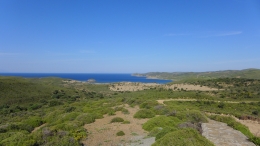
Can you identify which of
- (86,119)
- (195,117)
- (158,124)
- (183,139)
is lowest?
(195,117)

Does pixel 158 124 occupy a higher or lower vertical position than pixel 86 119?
higher

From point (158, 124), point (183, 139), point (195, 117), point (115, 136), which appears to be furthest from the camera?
point (195, 117)

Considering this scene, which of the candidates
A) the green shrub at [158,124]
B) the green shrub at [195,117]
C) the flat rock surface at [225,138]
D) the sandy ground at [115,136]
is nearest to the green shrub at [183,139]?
the sandy ground at [115,136]

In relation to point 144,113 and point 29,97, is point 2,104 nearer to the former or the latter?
point 29,97

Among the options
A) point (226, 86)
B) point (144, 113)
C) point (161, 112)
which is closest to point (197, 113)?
point (161, 112)

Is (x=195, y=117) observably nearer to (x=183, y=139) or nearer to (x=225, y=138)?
(x=225, y=138)

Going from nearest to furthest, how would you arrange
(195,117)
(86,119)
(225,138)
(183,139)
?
(183,139)
(225,138)
(86,119)
(195,117)

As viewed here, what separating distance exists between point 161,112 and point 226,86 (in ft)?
189

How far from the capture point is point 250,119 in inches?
861

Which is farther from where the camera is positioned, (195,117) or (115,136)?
(195,117)

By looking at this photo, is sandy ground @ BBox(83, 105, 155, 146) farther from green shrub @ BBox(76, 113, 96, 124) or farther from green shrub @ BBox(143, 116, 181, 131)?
green shrub @ BBox(76, 113, 96, 124)

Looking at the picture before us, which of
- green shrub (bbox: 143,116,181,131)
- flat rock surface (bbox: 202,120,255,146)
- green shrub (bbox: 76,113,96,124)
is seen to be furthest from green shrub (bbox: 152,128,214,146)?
green shrub (bbox: 76,113,96,124)

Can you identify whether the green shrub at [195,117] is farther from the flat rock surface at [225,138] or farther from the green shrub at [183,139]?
the green shrub at [183,139]

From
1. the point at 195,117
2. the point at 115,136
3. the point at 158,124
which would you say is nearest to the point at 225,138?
the point at 158,124
